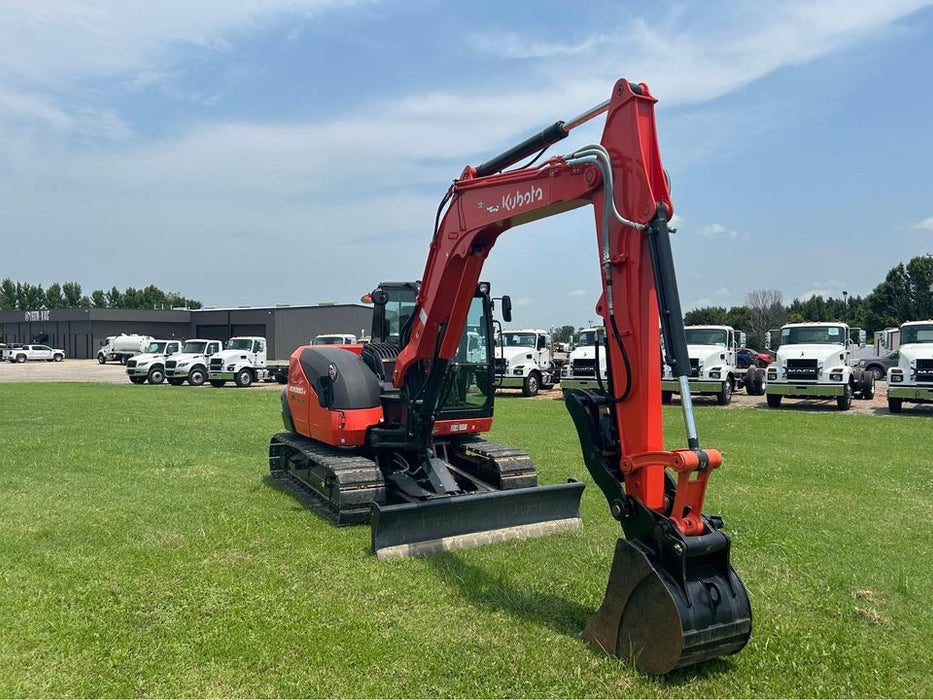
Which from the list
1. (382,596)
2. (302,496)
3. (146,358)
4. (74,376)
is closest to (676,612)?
(382,596)

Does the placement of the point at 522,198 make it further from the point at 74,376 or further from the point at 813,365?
the point at 74,376

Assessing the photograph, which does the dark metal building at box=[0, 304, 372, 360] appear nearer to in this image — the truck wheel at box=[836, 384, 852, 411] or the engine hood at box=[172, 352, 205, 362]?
the engine hood at box=[172, 352, 205, 362]

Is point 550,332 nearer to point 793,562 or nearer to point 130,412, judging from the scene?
point 130,412

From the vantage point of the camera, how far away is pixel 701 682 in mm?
4238

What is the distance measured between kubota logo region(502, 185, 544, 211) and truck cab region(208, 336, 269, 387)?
27.7 meters

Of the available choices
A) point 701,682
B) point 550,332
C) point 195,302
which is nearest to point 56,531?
point 701,682

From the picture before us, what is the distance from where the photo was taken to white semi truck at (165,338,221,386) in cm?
3294

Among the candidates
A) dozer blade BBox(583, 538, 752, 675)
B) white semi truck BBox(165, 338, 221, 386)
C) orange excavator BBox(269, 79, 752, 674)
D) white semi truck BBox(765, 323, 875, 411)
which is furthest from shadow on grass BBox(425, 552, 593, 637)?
white semi truck BBox(165, 338, 221, 386)

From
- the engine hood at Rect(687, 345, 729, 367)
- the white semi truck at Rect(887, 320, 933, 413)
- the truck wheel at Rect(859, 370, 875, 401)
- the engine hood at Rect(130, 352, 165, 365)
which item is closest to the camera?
the white semi truck at Rect(887, 320, 933, 413)

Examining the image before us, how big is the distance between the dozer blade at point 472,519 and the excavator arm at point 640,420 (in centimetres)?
207

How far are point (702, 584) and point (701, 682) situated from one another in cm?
54

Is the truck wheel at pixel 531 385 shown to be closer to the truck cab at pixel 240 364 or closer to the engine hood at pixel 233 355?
the truck cab at pixel 240 364

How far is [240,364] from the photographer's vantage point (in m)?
32.4

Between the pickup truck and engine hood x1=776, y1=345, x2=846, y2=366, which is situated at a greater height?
the pickup truck
